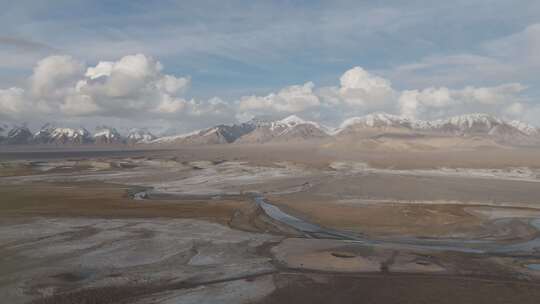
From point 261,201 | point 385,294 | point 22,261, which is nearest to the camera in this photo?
point 385,294

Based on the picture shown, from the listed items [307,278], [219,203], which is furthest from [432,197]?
[307,278]

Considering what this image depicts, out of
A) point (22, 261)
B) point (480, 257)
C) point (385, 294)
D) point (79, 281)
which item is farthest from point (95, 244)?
point (480, 257)

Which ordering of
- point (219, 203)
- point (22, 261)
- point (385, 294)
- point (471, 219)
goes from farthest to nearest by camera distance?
point (219, 203) → point (471, 219) → point (22, 261) → point (385, 294)

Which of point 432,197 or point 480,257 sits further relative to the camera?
point 432,197

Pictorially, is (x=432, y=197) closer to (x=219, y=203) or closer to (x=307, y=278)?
(x=219, y=203)

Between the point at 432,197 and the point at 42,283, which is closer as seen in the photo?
the point at 42,283

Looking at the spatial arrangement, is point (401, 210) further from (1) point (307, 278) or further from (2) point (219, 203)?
(1) point (307, 278)

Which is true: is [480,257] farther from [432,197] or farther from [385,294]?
[432,197]

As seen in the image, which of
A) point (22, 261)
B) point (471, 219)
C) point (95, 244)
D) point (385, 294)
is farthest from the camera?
point (471, 219)

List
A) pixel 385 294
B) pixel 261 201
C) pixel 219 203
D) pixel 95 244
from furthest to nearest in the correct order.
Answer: pixel 261 201
pixel 219 203
pixel 95 244
pixel 385 294
